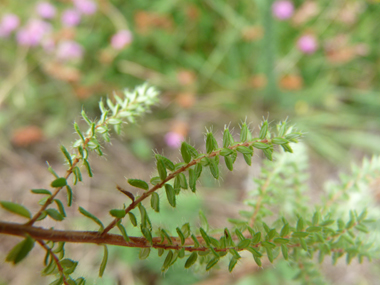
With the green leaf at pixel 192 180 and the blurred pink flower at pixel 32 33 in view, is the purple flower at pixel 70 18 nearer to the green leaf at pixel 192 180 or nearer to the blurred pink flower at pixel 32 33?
the blurred pink flower at pixel 32 33

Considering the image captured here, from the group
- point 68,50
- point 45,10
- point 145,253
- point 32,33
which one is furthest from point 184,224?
point 45,10

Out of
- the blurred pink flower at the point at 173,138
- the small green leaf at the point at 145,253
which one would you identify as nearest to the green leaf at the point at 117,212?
the small green leaf at the point at 145,253

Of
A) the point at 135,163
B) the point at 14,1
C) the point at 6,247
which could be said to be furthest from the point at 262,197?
the point at 14,1

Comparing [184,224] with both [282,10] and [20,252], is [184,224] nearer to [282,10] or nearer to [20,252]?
[20,252]

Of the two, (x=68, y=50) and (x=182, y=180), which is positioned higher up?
(x=68, y=50)

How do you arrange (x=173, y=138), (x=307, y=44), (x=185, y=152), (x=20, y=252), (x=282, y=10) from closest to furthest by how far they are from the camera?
(x=20, y=252) → (x=185, y=152) → (x=173, y=138) → (x=307, y=44) → (x=282, y=10)

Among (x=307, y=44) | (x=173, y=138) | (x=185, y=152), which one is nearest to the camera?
(x=185, y=152)

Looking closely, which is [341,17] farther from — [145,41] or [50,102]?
[50,102]
